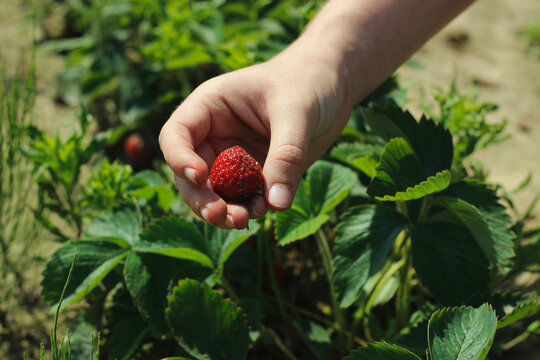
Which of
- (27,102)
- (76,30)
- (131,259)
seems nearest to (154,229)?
(131,259)

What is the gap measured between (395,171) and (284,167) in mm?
265

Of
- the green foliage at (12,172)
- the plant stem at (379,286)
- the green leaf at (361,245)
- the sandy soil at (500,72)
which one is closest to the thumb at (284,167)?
the green leaf at (361,245)

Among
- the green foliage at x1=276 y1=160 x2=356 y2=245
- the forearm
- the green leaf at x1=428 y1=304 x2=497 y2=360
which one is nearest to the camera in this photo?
the green leaf at x1=428 y1=304 x2=497 y2=360

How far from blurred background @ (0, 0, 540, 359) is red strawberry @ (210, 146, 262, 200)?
2.27 ft

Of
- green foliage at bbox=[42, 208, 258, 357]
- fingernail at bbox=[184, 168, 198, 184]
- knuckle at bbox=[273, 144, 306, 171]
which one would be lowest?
green foliage at bbox=[42, 208, 258, 357]

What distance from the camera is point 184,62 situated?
2146 millimetres

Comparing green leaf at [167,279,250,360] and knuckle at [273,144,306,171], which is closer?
knuckle at [273,144,306,171]

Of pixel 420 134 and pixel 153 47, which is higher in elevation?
pixel 420 134

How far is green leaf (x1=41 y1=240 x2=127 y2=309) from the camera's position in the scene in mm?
1307

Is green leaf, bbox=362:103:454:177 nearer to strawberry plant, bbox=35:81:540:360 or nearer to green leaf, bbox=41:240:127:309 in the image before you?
strawberry plant, bbox=35:81:540:360

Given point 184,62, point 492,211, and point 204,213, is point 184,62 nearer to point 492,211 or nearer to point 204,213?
point 204,213

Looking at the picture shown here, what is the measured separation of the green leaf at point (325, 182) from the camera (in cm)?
137

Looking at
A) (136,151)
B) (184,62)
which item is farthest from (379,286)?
(136,151)

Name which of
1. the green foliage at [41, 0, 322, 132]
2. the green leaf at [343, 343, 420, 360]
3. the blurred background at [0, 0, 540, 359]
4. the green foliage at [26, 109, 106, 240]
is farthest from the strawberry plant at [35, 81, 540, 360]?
the green foliage at [41, 0, 322, 132]
